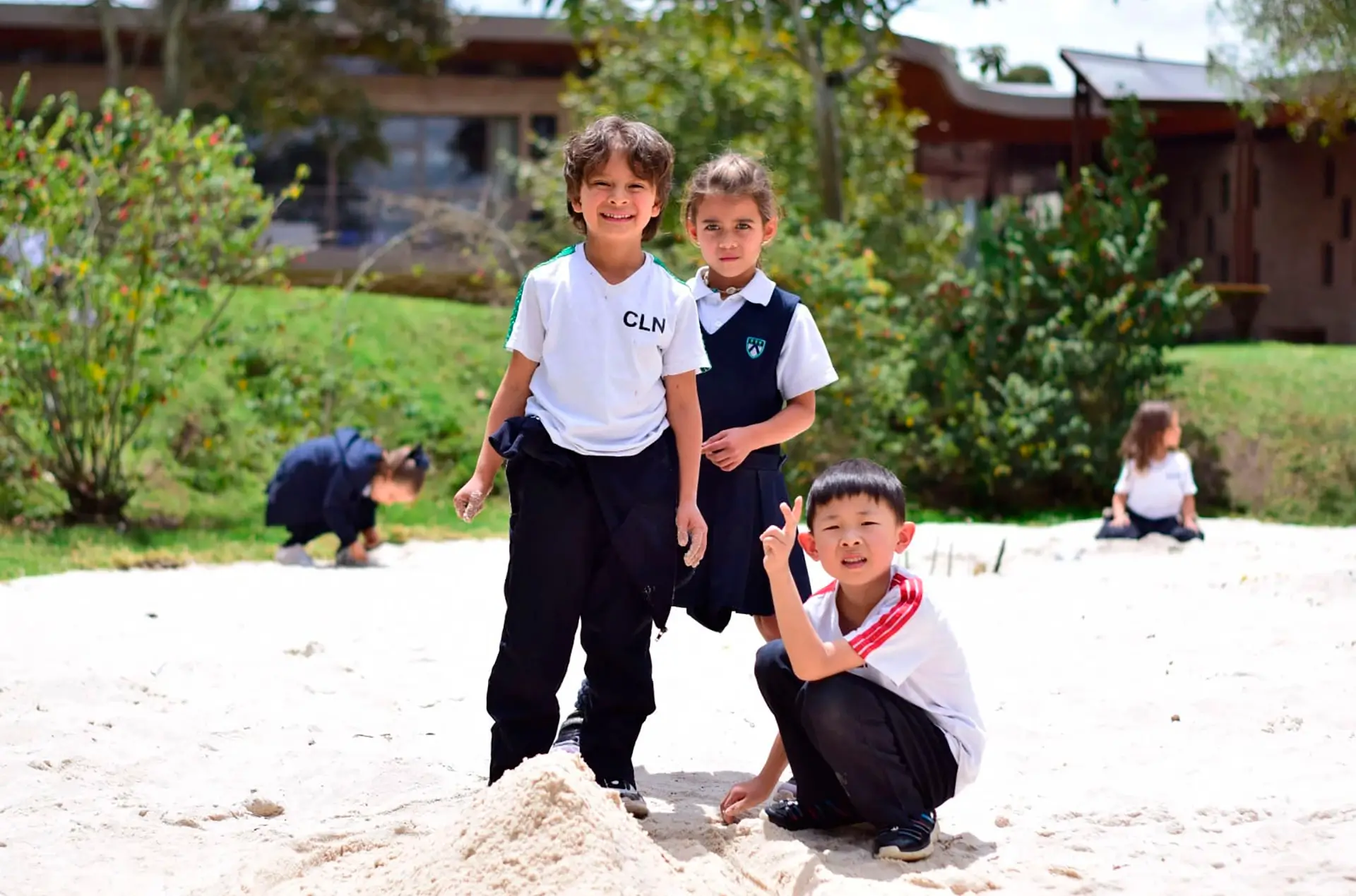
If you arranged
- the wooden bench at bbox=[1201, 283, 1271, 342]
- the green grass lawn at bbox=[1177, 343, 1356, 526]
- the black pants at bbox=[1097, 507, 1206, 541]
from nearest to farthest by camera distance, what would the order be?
the black pants at bbox=[1097, 507, 1206, 541], the green grass lawn at bbox=[1177, 343, 1356, 526], the wooden bench at bbox=[1201, 283, 1271, 342]

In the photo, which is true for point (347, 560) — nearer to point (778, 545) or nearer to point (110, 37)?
point (778, 545)

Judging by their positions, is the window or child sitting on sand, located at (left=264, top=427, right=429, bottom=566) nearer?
child sitting on sand, located at (left=264, top=427, right=429, bottom=566)

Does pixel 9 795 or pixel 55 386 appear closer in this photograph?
pixel 9 795

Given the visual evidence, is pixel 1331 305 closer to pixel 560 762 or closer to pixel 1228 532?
pixel 1228 532

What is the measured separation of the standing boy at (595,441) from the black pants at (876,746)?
438 mm

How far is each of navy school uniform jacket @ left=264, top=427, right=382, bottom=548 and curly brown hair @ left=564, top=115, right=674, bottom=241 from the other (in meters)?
4.64

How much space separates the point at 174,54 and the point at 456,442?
10.2 metres

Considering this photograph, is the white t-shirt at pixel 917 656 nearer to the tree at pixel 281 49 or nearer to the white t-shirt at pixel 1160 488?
the white t-shirt at pixel 1160 488

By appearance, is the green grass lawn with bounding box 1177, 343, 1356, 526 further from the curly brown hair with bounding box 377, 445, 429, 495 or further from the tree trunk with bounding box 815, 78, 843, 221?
the curly brown hair with bounding box 377, 445, 429, 495

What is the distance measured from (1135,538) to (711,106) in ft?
30.2

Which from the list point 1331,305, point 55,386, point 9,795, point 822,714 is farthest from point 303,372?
point 1331,305

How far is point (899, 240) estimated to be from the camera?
17812 mm

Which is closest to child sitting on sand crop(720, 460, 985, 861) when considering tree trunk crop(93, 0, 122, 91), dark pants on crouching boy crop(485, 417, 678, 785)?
dark pants on crouching boy crop(485, 417, 678, 785)

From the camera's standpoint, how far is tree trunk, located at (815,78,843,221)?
14.5m
